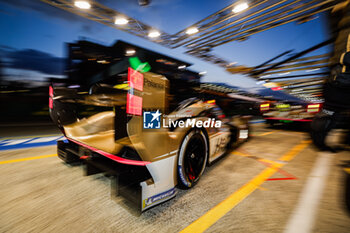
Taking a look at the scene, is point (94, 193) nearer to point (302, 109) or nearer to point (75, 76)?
point (302, 109)

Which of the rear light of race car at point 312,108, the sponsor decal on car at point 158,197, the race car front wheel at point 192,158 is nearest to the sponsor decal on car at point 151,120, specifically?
the race car front wheel at point 192,158

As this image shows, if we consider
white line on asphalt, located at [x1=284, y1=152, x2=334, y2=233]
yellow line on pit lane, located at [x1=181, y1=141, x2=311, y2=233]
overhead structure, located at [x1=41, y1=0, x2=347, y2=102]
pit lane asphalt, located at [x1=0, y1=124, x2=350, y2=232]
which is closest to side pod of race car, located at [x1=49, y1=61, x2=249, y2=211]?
pit lane asphalt, located at [x1=0, y1=124, x2=350, y2=232]

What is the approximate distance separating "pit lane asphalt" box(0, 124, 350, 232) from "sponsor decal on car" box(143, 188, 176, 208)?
14 cm

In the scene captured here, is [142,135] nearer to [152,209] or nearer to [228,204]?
[152,209]

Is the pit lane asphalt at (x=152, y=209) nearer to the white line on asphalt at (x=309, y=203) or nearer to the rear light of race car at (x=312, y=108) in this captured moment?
the white line on asphalt at (x=309, y=203)

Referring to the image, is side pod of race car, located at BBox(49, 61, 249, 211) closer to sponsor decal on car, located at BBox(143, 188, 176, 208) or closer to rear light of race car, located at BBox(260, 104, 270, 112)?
sponsor decal on car, located at BBox(143, 188, 176, 208)

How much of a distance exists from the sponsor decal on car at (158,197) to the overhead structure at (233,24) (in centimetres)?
508

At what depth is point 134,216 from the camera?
150 cm

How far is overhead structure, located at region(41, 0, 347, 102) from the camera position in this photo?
4.14 meters

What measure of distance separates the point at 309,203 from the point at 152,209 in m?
1.83

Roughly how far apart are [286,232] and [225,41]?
6.15 meters

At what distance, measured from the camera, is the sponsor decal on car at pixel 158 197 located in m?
1.39

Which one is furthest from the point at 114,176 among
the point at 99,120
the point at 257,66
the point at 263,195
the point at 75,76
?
the point at 75,76

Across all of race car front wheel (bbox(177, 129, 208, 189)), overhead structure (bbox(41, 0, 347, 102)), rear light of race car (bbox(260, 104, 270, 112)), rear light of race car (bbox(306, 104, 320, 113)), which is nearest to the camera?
race car front wheel (bbox(177, 129, 208, 189))
